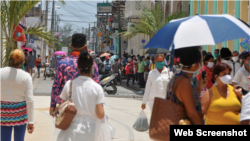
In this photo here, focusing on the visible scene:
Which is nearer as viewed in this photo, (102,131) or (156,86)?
(102,131)

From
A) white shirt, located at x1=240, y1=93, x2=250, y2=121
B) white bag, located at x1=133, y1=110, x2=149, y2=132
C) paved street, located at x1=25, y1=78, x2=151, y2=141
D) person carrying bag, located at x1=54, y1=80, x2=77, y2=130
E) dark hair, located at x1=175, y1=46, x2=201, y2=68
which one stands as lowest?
paved street, located at x1=25, y1=78, x2=151, y2=141

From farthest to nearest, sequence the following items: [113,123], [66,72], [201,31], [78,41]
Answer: [113,123] < [78,41] < [66,72] < [201,31]

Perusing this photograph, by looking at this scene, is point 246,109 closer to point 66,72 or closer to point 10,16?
point 66,72

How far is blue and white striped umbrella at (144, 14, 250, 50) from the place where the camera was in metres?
3.38

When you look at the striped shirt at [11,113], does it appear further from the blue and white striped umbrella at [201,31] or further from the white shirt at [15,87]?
the blue and white striped umbrella at [201,31]

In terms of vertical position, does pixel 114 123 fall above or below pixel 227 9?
below

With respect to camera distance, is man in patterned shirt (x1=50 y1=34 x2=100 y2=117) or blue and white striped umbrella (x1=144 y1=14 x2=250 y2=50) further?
man in patterned shirt (x1=50 y1=34 x2=100 y2=117)

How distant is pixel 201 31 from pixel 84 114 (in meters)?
1.46

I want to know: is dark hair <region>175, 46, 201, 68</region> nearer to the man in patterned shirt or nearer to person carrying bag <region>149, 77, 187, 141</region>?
person carrying bag <region>149, 77, 187, 141</region>

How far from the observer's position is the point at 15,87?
4.69 metres

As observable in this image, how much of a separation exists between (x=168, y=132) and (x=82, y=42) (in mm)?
2067

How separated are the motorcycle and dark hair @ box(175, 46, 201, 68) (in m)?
13.2

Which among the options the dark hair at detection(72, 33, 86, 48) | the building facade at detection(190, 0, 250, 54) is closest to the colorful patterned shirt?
the dark hair at detection(72, 33, 86, 48)

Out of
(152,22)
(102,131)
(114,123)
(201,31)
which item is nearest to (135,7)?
(152,22)
